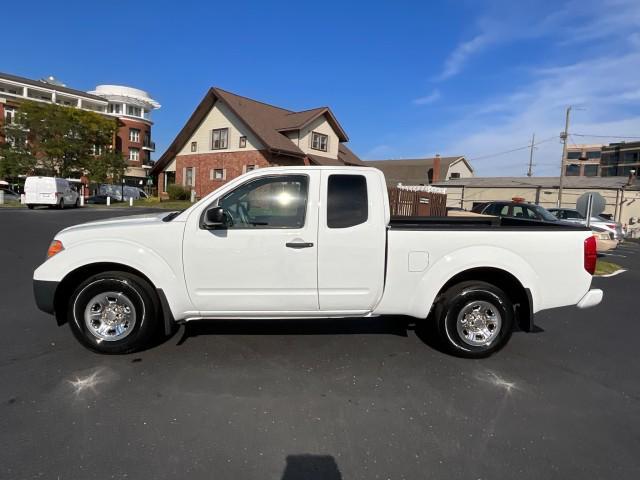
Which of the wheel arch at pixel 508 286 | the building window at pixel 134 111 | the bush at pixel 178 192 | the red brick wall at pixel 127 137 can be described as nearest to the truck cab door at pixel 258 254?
the wheel arch at pixel 508 286

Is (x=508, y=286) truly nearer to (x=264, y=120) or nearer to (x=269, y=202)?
(x=269, y=202)

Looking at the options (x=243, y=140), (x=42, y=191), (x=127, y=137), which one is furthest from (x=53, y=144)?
(x=127, y=137)

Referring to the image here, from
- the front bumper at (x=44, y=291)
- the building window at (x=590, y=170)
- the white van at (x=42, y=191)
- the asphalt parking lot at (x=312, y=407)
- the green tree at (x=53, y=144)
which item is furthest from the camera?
the building window at (x=590, y=170)

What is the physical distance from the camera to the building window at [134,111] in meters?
74.6

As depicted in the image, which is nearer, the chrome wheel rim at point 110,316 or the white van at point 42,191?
the chrome wheel rim at point 110,316

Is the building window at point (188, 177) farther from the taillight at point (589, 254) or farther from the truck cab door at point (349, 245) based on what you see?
the taillight at point (589, 254)

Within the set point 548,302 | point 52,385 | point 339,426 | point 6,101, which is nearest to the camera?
point 339,426

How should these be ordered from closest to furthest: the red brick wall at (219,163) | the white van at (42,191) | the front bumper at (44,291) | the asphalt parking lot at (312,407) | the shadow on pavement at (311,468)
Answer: the shadow on pavement at (311,468) < the asphalt parking lot at (312,407) < the front bumper at (44,291) < the white van at (42,191) < the red brick wall at (219,163)

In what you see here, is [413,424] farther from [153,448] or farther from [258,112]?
[258,112]

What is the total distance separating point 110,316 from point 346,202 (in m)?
2.62

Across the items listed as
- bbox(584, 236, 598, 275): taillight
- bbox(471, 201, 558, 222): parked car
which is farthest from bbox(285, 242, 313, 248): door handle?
bbox(471, 201, 558, 222): parked car

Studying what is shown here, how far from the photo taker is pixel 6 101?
5203 centimetres

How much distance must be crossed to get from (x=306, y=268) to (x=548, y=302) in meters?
2.56

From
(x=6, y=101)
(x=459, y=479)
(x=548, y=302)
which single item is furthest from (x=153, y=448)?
(x=6, y=101)
